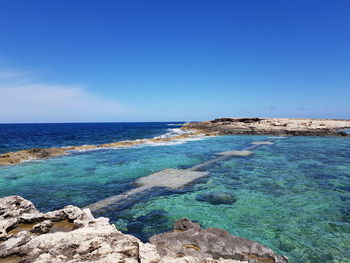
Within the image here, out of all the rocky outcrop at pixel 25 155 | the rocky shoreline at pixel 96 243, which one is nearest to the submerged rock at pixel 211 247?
the rocky shoreline at pixel 96 243

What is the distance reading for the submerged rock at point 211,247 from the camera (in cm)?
594

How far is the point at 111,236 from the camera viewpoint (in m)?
5.28

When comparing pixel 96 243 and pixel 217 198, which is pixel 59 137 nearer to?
pixel 217 198

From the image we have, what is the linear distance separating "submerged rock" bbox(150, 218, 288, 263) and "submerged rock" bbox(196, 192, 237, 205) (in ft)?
16.1

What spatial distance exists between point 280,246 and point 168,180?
30.1 ft

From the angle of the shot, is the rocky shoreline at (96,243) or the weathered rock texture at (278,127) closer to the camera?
the rocky shoreline at (96,243)

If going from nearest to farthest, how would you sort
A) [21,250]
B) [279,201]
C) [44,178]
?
1. [21,250]
2. [279,201]
3. [44,178]

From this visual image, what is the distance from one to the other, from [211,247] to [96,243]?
3220mm

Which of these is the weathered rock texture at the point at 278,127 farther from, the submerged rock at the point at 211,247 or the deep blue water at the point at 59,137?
the submerged rock at the point at 211,247

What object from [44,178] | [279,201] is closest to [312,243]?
[279,201]

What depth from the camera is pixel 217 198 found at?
1237 centimetres

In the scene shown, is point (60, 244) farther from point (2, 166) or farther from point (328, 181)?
point (2, 166)

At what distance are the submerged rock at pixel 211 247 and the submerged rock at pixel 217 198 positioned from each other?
193 inches

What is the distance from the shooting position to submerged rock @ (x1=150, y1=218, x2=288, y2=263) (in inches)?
234
